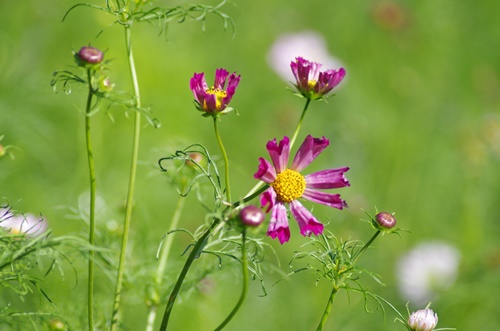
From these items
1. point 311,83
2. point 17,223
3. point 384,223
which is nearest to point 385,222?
point 384,223

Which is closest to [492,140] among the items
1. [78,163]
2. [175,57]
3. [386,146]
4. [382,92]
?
[386,146]

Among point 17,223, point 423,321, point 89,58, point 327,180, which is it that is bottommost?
point 17,223

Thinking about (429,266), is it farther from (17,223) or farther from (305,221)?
(305,221)

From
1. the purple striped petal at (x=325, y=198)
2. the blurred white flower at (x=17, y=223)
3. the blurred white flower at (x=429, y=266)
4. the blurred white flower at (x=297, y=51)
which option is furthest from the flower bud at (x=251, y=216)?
the blurred white flower at (x=297, y=51)

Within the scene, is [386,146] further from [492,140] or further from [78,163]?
[78,163]

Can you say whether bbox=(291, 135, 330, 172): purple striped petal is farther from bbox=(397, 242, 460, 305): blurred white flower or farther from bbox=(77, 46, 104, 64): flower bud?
bbox=(397, 242, 460, 305): blurred white flower

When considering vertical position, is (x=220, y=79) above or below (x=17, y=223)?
above
